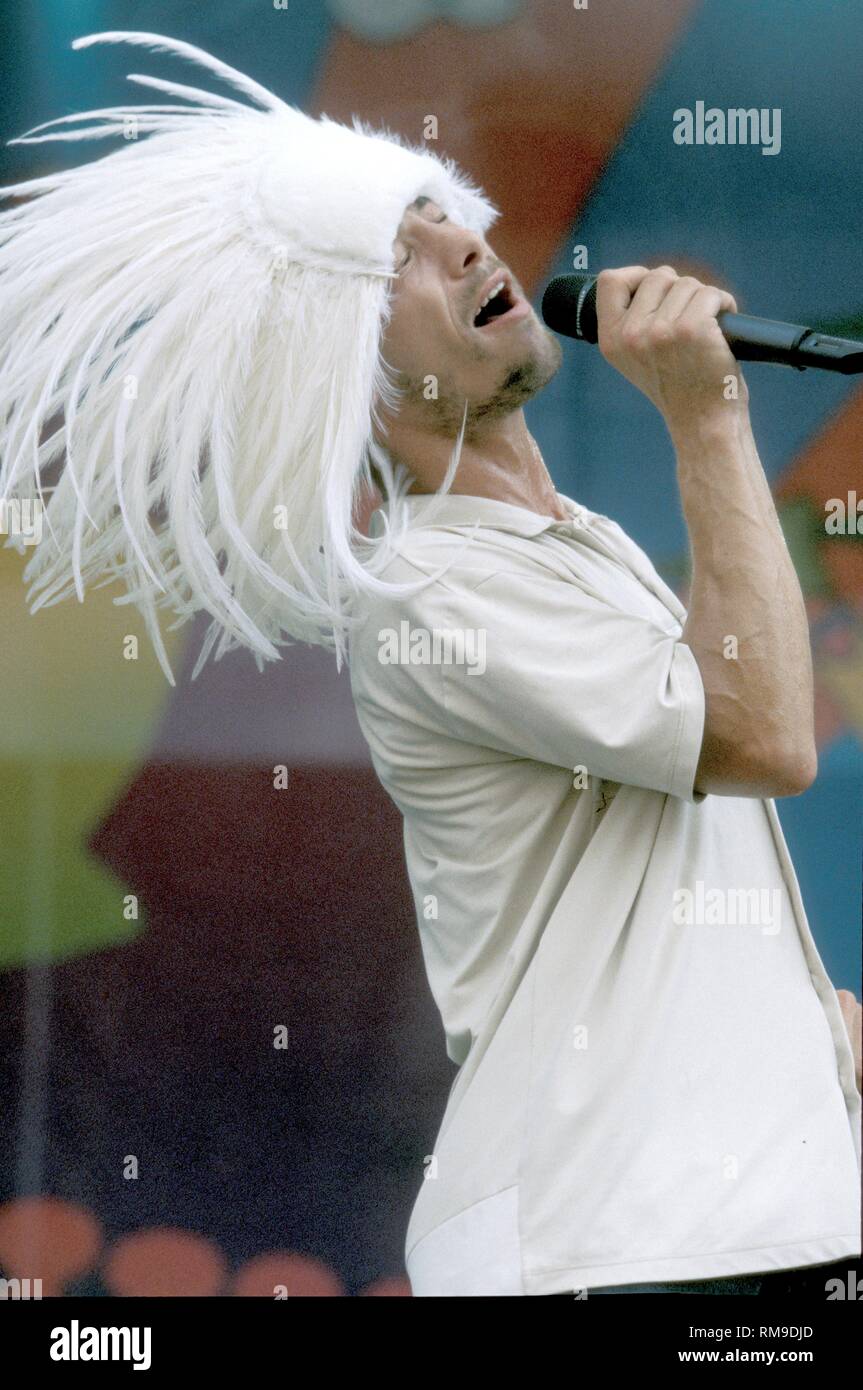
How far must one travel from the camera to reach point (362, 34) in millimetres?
1838

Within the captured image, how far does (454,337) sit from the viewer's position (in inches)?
56.1

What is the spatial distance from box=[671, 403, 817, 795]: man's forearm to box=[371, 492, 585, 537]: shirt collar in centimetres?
17

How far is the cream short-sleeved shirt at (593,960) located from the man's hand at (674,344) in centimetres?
18

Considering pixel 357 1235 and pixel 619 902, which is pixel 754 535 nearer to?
pixel 619 902

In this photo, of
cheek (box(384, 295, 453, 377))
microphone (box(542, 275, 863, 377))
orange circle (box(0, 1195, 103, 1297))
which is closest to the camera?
microphone (box(542, 275, 863, 377))

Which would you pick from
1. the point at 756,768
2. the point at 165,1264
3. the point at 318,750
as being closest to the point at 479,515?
the point at 756,768

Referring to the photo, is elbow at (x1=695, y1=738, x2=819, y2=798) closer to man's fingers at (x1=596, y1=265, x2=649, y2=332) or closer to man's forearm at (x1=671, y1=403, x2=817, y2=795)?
man's forearm at (x1=671, y1=403, x2=817, y2=795)

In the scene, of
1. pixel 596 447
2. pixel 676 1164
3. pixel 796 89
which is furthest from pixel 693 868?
pixel 796 89

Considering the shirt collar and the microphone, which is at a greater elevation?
the microphone

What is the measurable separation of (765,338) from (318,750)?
89 centimetres

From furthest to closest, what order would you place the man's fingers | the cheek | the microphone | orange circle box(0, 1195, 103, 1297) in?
orange circle box(0, 1195, 103, 1297), the cheek, the man's fingers, the microphone

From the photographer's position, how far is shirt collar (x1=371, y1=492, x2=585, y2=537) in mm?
1369

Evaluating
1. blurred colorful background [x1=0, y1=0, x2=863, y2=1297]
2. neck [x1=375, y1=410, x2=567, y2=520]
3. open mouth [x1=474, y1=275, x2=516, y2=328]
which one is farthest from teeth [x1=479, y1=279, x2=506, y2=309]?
blurred colorful background [x1=0, y1=0, x2=863, y2=1297]

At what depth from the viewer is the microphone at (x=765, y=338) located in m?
1.15
